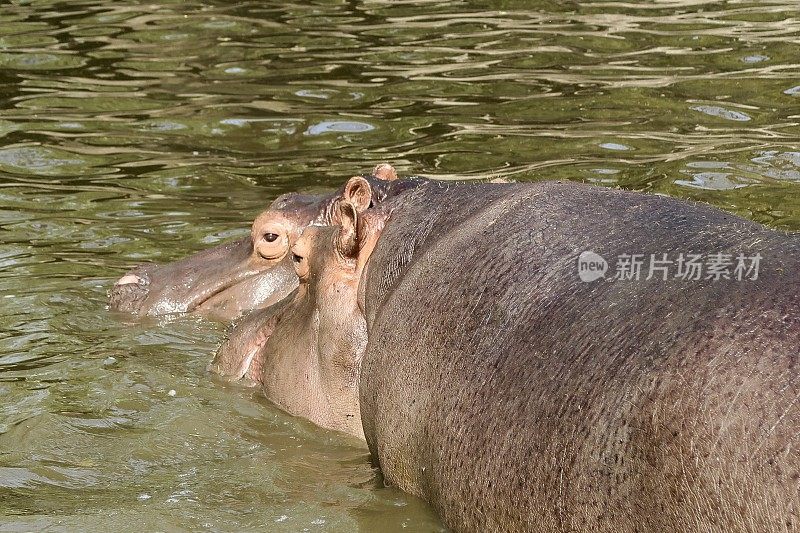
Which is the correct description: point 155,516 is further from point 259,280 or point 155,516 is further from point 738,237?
point 259,280

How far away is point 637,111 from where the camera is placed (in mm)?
10172

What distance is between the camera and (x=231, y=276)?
6926mm

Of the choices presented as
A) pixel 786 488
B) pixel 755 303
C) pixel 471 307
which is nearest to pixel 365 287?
pixel 471 307

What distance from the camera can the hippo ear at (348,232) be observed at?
15.5 ft

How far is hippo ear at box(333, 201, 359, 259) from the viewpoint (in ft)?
15.5

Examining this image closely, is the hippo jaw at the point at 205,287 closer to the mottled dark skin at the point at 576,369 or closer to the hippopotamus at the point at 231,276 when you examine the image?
the hippopotamus at the point at 231,276

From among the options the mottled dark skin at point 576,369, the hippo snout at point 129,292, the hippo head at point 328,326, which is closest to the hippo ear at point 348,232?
the hippo head at point 328,326

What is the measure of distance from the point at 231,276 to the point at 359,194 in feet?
7.18

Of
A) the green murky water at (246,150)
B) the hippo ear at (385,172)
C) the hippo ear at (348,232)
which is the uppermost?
the hippo ear at (348,232)

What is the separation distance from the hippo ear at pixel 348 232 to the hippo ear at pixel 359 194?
0.12m

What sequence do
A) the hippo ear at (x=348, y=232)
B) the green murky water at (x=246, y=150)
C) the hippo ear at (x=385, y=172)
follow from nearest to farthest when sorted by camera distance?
the hippo ear at (x=348, y=232)
the green murky water at (x=246, y=150)
the hippo ear at (x=385, y=172)

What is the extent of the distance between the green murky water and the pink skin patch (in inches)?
8.2

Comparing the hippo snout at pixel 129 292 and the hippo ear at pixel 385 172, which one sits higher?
the hippo ear at pixel 385 172

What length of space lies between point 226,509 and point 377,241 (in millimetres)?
1110
